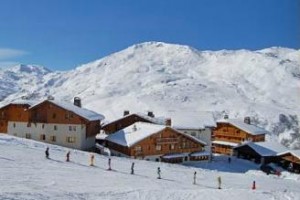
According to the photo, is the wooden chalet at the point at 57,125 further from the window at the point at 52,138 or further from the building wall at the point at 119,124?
the building wall at the point at 119,124

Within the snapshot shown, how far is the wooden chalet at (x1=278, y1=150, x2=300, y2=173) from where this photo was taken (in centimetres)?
7624

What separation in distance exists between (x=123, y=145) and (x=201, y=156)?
12967 mm

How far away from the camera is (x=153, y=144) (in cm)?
6662

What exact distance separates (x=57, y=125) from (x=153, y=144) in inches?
502

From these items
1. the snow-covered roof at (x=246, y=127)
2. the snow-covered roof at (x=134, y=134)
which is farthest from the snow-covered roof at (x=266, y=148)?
the snow-covered roof at (x=134, y=134)

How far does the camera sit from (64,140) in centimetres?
6556

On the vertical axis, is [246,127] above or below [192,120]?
below

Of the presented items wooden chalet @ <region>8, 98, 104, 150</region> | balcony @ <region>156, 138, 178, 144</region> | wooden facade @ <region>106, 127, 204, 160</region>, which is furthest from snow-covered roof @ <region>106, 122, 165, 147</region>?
wooden chalet @ <region>8, 98, 104, 150</region>

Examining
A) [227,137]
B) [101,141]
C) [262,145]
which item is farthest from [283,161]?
[101,141]

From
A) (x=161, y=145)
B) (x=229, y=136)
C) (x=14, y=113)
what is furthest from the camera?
(x=229, y=136)

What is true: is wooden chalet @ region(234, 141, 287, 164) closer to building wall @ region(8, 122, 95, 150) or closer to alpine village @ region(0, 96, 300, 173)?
alpine village @ region(0, 96, 300, 173)

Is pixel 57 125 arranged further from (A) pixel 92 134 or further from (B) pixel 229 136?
(B) pixel 229 136

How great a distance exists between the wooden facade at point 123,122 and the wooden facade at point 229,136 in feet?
69.6

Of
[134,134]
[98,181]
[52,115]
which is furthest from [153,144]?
[98,181]
